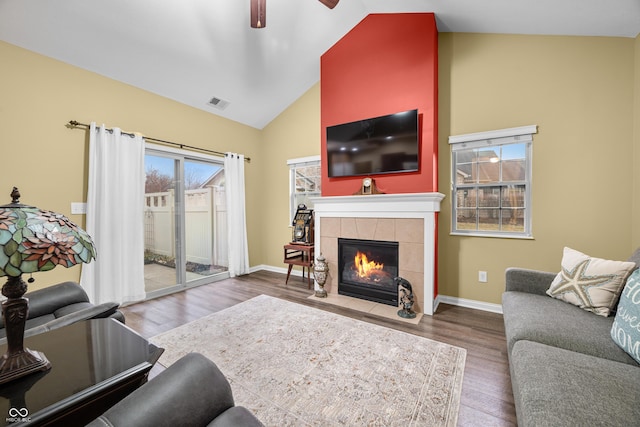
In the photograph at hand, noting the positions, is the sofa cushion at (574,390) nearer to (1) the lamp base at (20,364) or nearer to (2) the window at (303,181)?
(1) the lamp base at (20,364)

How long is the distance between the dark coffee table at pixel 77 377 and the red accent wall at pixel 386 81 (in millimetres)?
2866

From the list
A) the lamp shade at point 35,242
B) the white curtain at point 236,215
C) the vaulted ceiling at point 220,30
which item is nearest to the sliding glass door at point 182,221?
the white curtain at point 236,215

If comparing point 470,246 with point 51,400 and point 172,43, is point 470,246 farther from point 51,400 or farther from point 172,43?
point 172,43

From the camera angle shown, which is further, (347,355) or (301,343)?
(301,343)

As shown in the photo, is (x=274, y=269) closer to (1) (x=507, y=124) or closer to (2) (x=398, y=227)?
(2) (x=398, y=227)

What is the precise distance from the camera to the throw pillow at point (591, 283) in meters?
1.68

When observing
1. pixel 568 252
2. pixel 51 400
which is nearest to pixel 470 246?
pixel 568 252

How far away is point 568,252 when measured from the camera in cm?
208

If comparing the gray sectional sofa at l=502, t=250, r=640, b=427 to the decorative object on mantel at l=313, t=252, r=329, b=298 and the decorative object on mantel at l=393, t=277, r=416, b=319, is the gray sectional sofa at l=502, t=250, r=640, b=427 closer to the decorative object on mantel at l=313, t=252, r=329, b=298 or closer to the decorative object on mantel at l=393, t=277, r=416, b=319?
the decorative object on mantel at l=393, t=277, r=416, b=319

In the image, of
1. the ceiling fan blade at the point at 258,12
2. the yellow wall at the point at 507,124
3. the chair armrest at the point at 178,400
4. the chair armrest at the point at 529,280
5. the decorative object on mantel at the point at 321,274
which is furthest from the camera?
the decorative object on mantel at the point at 321,274

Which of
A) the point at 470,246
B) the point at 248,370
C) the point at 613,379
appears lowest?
the point at 248,370

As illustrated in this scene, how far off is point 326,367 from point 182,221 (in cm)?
310

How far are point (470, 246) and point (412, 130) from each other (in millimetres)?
1581

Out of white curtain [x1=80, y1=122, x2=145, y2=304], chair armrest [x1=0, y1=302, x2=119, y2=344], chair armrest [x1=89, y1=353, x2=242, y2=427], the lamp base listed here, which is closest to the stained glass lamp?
the lamp base
